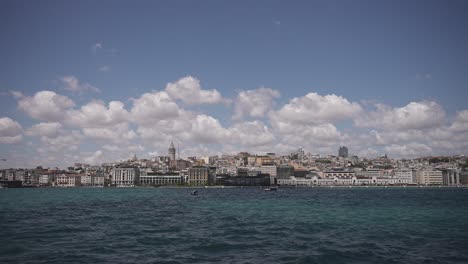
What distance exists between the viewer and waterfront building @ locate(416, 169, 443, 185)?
185 metres

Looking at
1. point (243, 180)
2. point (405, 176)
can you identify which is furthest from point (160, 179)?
point (405, 176)

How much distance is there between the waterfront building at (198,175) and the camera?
604ft

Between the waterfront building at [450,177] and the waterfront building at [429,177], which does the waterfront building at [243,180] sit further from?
the waterfront building at [450,177]

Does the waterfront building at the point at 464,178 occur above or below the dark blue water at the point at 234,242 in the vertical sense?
below

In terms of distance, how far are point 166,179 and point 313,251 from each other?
588ft

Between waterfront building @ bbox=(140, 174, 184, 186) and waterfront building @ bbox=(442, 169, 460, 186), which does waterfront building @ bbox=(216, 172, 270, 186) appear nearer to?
waterfront building @ bbox=(140, 174, 184, 186)

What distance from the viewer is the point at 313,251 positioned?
729 inches

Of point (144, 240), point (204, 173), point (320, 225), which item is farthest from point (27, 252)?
point (204, 173)

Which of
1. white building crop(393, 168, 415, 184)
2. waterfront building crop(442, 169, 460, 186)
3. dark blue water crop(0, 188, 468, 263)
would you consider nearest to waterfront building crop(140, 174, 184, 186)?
white building crop(393, 168, 415, 184)

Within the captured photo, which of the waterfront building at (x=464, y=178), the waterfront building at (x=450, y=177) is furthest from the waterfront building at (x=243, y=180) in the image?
the waterfront building at (x=464, y=178)

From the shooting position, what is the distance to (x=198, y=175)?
18600cm

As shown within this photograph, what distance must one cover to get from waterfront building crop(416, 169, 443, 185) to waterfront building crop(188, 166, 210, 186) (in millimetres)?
100108

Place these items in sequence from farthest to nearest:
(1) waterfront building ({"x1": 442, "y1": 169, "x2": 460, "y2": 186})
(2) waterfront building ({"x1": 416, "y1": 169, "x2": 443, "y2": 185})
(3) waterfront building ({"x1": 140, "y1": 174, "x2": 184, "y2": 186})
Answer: (3) waterfront building ({"x1": 140, "y1": 174, "x2": 184, "y2": 186}) → (2) waterfront building ({"x1": 416, "y1": 169, "x2": 443, "y2": 185}) → (1) waterfront building ({"x1": 442, "y1": 169, "x2": 460, "y2": 186})

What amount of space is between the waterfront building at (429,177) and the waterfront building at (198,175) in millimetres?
100108
